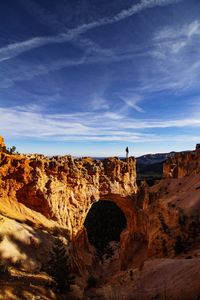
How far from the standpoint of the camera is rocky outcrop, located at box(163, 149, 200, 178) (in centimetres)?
5131

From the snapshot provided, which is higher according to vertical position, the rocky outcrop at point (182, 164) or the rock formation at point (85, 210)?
the rocky outcrop at point (182, 164)

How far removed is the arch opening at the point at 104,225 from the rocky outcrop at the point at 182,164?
1534cm

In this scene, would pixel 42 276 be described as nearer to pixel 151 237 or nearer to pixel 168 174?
pixel 151 237

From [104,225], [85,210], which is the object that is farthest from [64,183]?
[104,225]

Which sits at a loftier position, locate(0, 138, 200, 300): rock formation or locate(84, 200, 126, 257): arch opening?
locate(0, 138, 200, 300): rock formation

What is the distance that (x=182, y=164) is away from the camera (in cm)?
5719

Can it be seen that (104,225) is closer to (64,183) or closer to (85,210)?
(85,210)

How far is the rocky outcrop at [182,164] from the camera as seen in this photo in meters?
51.3

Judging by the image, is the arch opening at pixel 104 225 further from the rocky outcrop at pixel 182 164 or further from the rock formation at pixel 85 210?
the rocky outcrop at pixel 182 164

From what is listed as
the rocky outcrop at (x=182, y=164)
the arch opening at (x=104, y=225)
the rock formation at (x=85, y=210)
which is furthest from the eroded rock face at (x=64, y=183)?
the arch opening at (x=104, y=225)

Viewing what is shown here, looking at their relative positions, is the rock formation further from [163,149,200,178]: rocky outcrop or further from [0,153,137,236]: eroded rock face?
[163,149,200,178]: rocky outcrop

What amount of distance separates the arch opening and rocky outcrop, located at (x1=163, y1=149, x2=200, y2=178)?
1534 cm

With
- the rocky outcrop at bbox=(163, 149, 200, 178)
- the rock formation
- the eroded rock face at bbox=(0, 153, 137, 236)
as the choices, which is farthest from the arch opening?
the eroded rock face at bbox=(0, 153, 137, 236)

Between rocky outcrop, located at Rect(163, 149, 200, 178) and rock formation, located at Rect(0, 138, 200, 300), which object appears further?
rocky outcrop, located at Rect(163, 149, 200, 178)
